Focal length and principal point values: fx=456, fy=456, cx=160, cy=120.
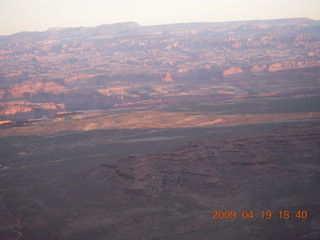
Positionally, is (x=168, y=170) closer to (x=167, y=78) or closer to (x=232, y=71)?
(x=167, y=78)

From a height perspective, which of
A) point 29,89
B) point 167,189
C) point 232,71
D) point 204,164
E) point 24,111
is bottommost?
point 24,111

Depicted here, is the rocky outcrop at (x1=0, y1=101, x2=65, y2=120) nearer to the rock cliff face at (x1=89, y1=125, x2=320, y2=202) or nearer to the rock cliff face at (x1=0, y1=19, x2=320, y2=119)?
the rock cliff face at (x1=0, y1=19, x2=320, y2=119)

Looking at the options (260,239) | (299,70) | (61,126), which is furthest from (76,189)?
(299,70)

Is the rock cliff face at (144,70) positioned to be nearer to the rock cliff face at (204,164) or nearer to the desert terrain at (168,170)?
the desert terrain at (168,170)

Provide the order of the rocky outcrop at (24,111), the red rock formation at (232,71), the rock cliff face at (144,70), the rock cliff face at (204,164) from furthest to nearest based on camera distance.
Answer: the red rock formation at (232,71) < the rock cliff face at (144,70) < the rocky outcrop at (24,111) < the rock cliff face at (204,164)

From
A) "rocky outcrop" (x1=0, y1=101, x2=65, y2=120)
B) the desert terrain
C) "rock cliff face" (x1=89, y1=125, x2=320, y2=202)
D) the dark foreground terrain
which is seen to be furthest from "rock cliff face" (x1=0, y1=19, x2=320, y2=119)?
"rock cliff face" (x1=89, y1=125, x2=320, y2=202)

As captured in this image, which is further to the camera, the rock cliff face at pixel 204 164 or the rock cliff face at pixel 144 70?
the rock cliff face at pixel 144 70

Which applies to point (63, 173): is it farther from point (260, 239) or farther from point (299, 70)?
point (299, 70)

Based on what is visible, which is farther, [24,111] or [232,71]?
[232,71]

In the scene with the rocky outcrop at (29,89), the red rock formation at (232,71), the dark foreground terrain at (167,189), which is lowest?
the rocky outcrop at (29,89)
